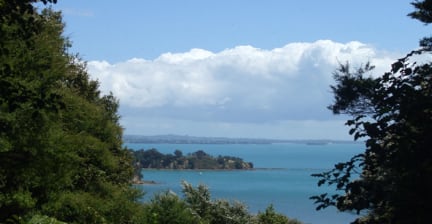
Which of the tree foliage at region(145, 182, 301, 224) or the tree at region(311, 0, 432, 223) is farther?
the tree foliage at region(145, 182, 301, 224)

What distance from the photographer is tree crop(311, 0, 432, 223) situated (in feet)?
15.2

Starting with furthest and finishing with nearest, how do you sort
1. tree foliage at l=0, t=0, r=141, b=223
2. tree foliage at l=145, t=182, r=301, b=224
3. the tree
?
tree foliage at l=145, t=182, r=301, b=224 → tree foliage at l=0, t=0, r=141, b=223 → the tree

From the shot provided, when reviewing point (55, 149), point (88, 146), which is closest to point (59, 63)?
point (55, 149)

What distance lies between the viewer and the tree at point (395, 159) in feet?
15.2

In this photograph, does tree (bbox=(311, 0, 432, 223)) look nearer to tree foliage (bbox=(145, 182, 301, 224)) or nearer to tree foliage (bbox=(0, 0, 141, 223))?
tree foliage (bbox=(0, 0, 141, 223))

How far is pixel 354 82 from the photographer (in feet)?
23.2

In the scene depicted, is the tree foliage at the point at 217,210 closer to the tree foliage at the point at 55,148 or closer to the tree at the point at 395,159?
the tree foliage at the point at 55,148

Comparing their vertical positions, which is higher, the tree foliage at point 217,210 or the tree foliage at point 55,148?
the tree foliage at point 55,148

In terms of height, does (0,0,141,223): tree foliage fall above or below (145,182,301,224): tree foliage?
above

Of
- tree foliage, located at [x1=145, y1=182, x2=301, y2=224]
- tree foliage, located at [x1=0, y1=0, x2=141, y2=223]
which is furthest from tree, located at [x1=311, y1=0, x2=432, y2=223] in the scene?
tree foliage, located at [x1=145, y1=182, x2=301, y2=224]

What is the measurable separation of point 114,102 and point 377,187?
27.5 m

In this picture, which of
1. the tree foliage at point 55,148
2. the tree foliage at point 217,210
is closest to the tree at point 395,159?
the tree foliage at point 55,148

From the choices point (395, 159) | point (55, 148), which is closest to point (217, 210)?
point (55, 148)

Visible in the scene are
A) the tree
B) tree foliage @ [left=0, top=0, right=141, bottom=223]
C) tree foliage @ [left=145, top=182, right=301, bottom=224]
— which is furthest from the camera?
tree foliage @ [left=145, top=182, right=301, bottom=224]
